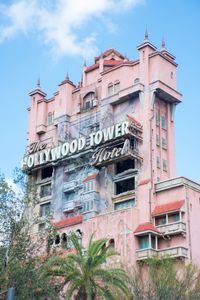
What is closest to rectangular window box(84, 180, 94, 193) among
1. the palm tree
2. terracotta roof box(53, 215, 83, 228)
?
terracotta roof box(53, 215, 83, 228)

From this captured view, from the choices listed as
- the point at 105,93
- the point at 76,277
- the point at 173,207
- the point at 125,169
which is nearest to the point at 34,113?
the point at 105,93

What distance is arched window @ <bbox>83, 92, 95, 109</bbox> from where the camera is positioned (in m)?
59.6

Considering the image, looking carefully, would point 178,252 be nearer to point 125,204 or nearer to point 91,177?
point 125,204

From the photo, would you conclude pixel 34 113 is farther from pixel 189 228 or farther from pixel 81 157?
pixel 189 228

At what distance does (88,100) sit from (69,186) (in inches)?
402

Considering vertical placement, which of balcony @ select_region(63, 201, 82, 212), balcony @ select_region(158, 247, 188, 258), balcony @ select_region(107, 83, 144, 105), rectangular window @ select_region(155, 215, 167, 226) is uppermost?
balcony @ select_region(107, 83, 144, 105)

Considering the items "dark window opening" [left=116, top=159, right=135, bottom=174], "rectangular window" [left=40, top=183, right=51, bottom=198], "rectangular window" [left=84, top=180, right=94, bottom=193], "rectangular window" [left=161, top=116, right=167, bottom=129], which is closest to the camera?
"dark window opening" [left=116, top=159, right=135, bottom=174]

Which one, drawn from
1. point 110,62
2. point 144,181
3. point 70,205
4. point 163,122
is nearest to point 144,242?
point 144,181

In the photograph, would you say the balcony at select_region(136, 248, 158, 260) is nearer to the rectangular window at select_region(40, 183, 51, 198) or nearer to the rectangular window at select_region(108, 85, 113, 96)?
the rectangular window at select_region(40, 183, 51, 198)

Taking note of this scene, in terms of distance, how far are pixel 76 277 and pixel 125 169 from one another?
18.5 m

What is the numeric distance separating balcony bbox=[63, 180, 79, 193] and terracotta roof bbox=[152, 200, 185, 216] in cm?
1122

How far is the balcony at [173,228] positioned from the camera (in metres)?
45.2

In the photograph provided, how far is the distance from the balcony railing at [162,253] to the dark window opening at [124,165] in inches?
379

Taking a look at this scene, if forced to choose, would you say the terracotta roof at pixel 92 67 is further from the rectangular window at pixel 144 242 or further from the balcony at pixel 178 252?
the balcony at pixel 178 252
